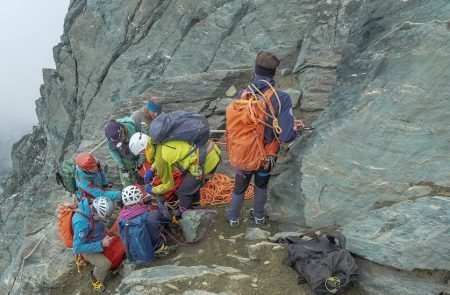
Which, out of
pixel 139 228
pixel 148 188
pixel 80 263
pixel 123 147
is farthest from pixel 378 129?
pixel 80 263

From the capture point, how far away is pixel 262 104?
8.48 meters

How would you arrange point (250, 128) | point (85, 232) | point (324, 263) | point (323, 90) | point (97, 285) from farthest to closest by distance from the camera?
1. point (323, 90)
2. point (97, 285)
3. point (85, 232)
4. point (250, 128)
5. point (324, 263)

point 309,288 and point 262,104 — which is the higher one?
point 262,104

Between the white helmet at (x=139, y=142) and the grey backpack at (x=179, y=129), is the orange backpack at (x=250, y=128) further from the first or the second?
the white helmet at (x=139, y=142)

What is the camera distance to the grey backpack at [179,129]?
9102mm

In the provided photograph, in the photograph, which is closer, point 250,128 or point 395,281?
point 395,281

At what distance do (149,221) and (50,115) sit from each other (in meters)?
26.0

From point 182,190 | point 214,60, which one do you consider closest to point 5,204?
point 214,60

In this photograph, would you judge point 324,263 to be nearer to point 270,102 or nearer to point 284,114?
point 284,114

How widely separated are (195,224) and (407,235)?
14.0 feet

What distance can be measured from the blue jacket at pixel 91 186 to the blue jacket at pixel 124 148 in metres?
0.69

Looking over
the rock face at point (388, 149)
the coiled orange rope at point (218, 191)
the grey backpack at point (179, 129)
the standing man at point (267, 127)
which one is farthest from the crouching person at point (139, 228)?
the rock face at point (388, 149)

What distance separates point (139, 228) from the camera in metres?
9.05

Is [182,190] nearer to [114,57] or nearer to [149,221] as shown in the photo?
[149,221]
